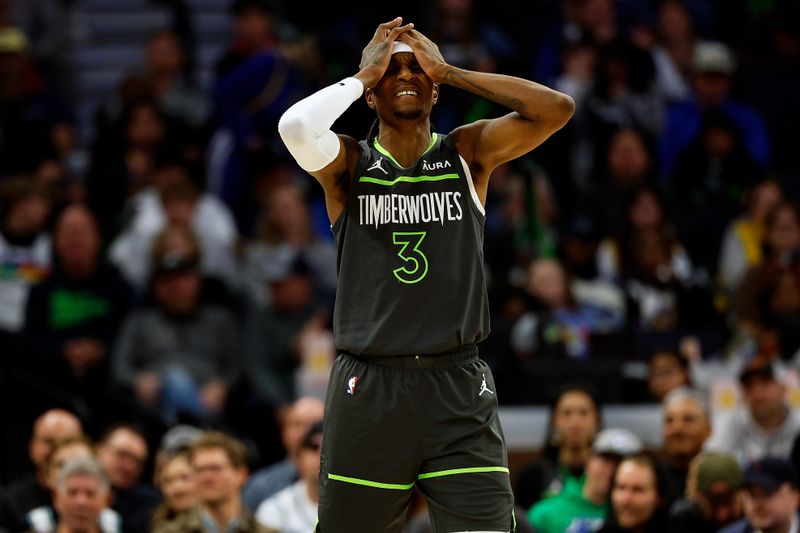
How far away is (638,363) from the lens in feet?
35.8

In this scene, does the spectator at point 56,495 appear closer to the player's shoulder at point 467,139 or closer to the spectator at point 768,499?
the spectator at point 768,499

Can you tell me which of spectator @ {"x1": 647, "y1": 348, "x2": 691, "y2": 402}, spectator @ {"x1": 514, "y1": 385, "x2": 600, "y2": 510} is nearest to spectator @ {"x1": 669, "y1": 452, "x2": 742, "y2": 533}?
spectator @ {"x1": 514, "y1": 385, "x2": 600, "y2": 510}

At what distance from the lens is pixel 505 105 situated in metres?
5.52

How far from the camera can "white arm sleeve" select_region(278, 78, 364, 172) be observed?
5.28m

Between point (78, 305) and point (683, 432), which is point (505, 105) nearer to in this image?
point (683, 432)

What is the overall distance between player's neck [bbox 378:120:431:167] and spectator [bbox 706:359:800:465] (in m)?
4.71

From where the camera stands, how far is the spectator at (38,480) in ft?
29.8

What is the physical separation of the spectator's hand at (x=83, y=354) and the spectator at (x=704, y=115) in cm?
545

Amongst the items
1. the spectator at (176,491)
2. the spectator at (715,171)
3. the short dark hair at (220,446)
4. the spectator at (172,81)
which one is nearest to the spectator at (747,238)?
the spectator at (715,171)

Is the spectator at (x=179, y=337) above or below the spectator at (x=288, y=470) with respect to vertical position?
above

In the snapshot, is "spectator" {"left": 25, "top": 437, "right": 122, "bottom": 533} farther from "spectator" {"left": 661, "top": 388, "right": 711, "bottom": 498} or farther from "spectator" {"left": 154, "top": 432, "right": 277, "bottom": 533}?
"spectator" {"left": 661, "top": 388, "right": 711, "bottom": 498}

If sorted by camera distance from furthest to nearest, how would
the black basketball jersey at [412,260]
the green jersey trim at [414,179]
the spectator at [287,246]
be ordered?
the spectator at [287,246], the green jersey trim at [414,179], the black basketball jersey at [412,260]

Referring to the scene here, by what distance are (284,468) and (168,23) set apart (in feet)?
22.7

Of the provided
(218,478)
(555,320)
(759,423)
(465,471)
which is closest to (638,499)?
(759,423)
